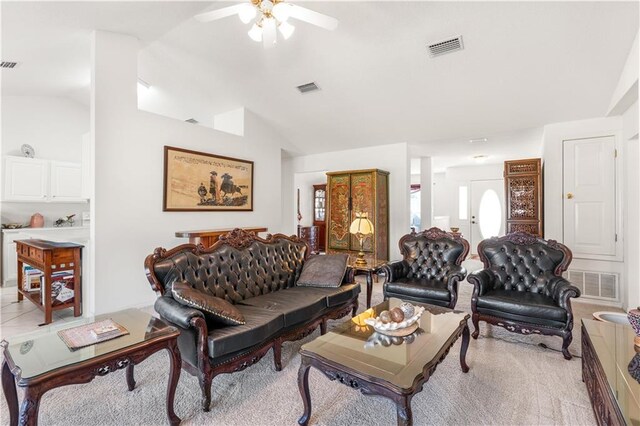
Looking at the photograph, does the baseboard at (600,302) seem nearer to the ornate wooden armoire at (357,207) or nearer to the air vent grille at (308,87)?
the ornate wooden armoire at (357,207)

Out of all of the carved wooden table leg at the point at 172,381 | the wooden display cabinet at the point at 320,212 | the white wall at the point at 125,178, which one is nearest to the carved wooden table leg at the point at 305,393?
the carved wooden table leg at the point at 172,381

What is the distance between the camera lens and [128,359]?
166cm

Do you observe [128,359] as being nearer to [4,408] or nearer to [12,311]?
[4,408]

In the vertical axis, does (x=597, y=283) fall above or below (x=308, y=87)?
below

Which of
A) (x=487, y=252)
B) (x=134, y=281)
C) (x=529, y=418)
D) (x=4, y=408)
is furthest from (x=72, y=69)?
(x=529, y=418)

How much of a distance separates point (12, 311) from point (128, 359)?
3.61 meters

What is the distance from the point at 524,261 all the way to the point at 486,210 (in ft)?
18.9

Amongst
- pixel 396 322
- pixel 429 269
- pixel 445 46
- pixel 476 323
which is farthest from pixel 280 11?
pixel 476 323

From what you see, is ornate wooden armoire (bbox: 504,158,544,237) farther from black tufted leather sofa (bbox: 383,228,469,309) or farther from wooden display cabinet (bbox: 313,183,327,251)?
wooden display cabinet (bbox: 313,183,327,251)

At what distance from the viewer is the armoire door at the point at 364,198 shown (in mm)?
5703

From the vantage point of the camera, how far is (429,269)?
384 cm

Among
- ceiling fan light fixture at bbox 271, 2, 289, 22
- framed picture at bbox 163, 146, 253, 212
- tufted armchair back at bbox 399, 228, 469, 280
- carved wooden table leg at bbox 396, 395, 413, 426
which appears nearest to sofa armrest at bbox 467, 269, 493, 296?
tufted armchair back at bbox 399, 228, 469, 280

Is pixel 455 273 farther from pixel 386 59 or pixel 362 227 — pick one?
pixel 386 59

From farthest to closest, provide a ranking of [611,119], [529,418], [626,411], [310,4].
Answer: [611,119] → [310,4] → [529,418] → [626,411]
